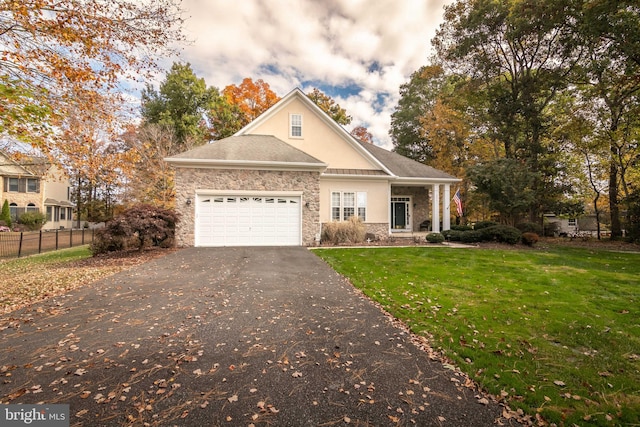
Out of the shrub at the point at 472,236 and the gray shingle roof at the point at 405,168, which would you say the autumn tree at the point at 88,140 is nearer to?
A: the gray shingle roof at the point at 405,168

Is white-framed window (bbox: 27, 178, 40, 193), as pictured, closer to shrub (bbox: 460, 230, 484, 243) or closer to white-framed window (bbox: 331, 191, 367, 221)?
white-framed window (bbox: 331, 191, 367, 221)

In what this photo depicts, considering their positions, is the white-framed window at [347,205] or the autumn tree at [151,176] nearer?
the white-framed window at [347,205]

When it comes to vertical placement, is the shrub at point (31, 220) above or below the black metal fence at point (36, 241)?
above

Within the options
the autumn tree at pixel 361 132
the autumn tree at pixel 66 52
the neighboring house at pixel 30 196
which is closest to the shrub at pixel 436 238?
the autumn tree at pixel 66 52

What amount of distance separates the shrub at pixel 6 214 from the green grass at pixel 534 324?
31.1m

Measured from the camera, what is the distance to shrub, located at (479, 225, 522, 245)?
44.8 ft

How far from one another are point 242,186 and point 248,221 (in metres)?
1.61

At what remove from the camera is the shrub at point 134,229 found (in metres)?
10.4

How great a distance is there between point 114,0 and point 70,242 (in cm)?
1491

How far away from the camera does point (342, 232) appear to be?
13859mm

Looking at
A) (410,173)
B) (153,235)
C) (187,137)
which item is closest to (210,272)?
(153,235)

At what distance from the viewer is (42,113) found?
5758mm

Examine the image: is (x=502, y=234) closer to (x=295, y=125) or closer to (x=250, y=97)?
(x=295, y=125)

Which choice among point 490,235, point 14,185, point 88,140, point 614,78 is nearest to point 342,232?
point 490,235
